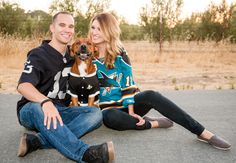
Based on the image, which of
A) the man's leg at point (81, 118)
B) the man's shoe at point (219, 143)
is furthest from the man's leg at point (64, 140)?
the man's shoe at point (219, 143)

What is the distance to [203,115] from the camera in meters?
4.30

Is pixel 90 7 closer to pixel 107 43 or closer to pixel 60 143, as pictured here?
pixel 107 43

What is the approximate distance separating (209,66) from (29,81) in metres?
9.26

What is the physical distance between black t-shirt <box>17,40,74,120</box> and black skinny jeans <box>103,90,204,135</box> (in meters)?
0.57

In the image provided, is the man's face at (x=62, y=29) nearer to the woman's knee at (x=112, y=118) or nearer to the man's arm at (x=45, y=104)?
the man's arm at (x=45, y=104)

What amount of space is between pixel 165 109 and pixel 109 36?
3.34 ft

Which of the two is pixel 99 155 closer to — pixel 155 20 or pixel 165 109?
pixel 165 109

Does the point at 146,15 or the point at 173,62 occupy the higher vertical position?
the point at 146,15

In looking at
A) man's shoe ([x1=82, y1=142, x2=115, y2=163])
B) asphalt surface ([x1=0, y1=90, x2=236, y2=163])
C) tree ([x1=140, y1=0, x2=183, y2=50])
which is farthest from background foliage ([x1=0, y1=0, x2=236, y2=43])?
man's shoe ([x1=82, y1=142, x2=115, y2=163])

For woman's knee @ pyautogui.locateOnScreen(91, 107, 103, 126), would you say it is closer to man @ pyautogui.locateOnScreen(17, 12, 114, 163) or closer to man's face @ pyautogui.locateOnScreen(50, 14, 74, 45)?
man @ pyautogui.locateOnScreen(17, 12, 114, 163)

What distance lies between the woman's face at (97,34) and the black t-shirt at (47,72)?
0.45 m

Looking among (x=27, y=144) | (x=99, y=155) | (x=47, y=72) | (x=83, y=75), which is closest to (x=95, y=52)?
(x=83, y=75)

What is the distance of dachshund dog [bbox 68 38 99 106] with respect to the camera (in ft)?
10.6

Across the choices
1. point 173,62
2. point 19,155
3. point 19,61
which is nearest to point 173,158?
point 19,155
